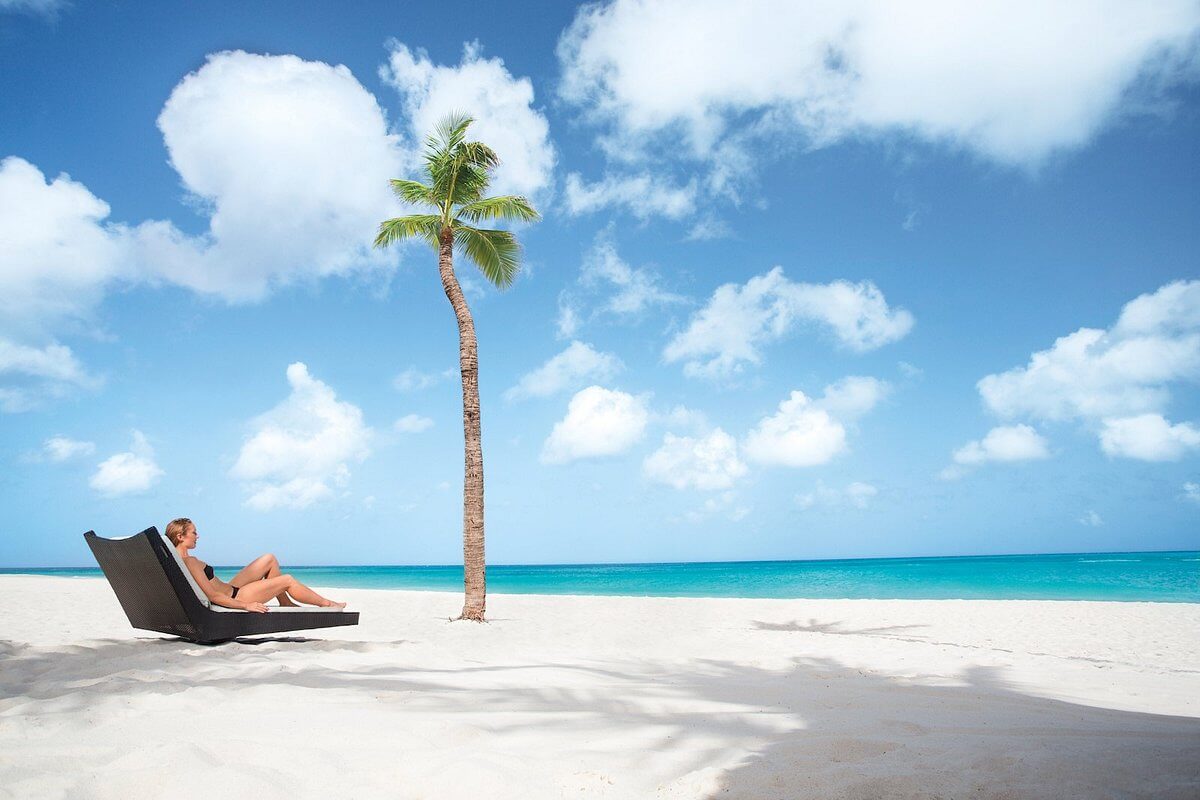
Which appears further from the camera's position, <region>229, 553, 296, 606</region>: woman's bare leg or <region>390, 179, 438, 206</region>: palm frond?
<region>390, 179, 438, 206</region>: palm frond

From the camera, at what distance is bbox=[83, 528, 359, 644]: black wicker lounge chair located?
18.7ft

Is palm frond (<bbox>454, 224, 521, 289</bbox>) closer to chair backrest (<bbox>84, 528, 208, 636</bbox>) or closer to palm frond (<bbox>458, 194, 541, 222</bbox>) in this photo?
palm frond (<bbox>458, 194, 541, 222</bbox>)

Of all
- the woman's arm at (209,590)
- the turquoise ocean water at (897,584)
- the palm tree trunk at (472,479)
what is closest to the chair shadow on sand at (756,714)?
the woman's arm at (209,590)

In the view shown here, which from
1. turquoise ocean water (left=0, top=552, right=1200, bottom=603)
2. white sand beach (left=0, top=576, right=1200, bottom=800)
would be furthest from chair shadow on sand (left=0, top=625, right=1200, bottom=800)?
turquoise ocean water (left=0, top=552, right=1200, bottom=603)

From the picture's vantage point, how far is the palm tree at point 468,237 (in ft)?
35.2

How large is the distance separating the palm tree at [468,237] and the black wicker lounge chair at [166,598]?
13.7ft

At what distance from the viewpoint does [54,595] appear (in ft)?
53.3

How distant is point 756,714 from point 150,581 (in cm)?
539

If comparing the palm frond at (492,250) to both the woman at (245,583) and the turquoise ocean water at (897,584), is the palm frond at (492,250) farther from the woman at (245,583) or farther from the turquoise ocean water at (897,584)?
the turquoise ocean water at (897,584)

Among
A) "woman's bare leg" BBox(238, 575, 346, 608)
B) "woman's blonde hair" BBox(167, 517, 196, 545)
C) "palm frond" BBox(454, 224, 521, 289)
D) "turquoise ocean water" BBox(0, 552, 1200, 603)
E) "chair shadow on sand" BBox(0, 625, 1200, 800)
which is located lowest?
"turquoise ocean water" BBox(0, 552, 1200, 603)

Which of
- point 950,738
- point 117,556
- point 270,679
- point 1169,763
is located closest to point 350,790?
point 270,679

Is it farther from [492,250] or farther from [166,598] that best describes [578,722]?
[492,250]

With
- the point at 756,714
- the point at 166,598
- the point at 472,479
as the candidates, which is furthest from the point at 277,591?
the point at 756,714

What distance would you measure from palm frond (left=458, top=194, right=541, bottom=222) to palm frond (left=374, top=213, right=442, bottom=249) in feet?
1.78
